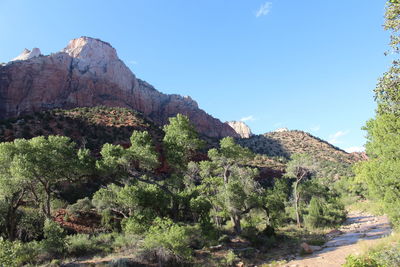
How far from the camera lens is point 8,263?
34.9ft

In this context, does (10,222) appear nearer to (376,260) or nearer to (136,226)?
(136,226)

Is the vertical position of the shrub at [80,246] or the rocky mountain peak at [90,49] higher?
the rocky mountain peak at [90,49]

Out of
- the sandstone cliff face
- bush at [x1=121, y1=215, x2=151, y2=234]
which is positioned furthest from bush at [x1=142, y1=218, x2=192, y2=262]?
the sandstone cliff face

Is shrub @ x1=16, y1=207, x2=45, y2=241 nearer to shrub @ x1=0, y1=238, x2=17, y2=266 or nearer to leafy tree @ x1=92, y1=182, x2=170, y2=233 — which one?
leafy tree @ x1=92, y1=182, x2=170, y2=233

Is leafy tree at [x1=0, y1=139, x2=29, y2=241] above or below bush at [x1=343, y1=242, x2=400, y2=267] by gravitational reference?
above

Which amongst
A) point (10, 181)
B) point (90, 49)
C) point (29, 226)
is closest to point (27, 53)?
point (90, 49)

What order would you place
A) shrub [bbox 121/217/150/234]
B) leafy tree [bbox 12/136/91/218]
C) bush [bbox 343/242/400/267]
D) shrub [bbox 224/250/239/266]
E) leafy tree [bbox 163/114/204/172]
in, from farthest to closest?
leafy tree [bbox 163/114/204/172] < shrub [bbox 121/217/150/234] < leafy tree [bbox 12/136/91/218] < shrub [bbox 224/250/239/266] < bush [bbox 343/242/400/267]

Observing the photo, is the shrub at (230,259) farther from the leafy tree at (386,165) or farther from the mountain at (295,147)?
the mountain at (295,147)

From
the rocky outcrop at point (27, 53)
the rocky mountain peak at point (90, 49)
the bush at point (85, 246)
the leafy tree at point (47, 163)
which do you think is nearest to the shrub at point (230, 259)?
the bush at point (85, 246)

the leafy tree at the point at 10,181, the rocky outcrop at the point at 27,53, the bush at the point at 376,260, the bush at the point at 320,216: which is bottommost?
the bush at the point at 320,216

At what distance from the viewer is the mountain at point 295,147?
79062 millimetres

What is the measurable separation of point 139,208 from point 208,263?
5949 millimetres

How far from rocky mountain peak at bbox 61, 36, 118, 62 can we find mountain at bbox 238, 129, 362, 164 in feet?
235

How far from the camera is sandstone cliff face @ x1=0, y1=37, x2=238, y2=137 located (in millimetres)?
87875
